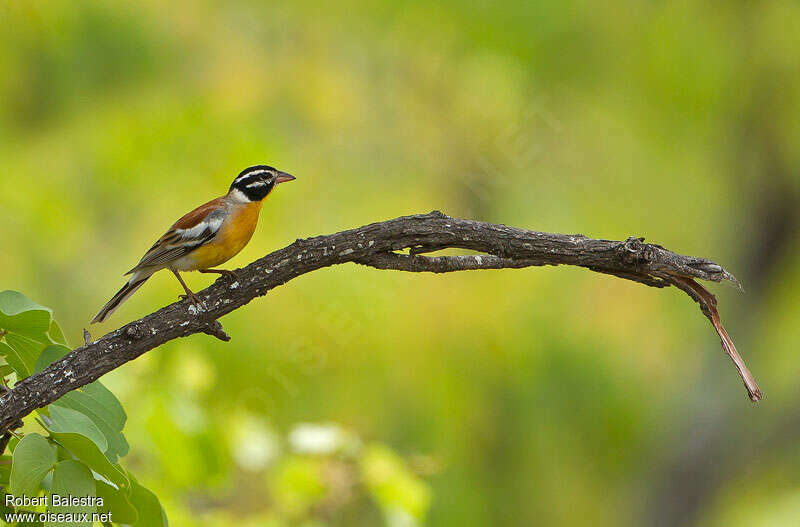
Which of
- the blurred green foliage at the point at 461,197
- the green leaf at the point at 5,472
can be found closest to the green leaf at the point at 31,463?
the green leaf at the point at 5,472

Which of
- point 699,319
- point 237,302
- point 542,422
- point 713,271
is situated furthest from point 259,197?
point 699,319

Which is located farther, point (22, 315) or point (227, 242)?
point (227, 242)

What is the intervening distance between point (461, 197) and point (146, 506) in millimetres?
5165

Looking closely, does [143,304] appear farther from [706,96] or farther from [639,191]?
[706,96]

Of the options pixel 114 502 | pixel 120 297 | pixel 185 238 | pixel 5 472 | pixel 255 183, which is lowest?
pixel 114 502

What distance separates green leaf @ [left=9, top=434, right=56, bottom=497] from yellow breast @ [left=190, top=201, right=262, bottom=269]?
97cm

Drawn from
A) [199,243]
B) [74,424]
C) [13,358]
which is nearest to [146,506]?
[74,424]

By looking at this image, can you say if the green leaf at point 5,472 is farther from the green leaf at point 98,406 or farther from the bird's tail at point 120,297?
the bird's tail at point 120,297

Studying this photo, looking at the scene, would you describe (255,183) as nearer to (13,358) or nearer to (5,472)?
(13,358)

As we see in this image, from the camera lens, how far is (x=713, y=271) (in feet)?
5.57

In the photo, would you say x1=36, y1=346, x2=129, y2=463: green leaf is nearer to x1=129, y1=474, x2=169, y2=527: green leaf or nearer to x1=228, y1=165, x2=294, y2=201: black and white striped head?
x1=129, y1=474, x2=169, y2=527: green leaf

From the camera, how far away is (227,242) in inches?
95.1

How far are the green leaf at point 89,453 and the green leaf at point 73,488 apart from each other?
0.02 metres

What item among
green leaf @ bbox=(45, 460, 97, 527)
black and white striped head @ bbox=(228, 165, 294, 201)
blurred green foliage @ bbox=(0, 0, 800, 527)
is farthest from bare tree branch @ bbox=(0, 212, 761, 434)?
blurred green foliage @ bbox=(0, 0, 800, 527)
